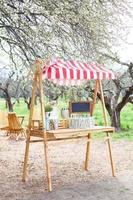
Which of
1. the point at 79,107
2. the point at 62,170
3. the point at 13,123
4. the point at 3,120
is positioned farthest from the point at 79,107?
the point at 3,120

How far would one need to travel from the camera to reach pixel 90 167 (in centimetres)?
998

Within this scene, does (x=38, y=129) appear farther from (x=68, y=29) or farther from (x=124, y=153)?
(x=124, y=153)

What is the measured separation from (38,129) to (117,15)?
342 centimetres

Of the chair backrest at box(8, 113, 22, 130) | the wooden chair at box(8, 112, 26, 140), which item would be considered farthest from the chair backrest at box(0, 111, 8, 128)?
the chair backrest at box(8, 113, 22, 130)

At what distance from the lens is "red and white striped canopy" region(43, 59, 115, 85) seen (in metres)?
7.82

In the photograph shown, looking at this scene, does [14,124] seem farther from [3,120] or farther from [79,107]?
[79,107]

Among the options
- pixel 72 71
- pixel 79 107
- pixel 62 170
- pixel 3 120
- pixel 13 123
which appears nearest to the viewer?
pixel 72 71

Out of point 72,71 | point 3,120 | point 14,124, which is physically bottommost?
point 14,124

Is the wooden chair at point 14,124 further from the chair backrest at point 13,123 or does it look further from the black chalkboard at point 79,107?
the black chalkboard at point 79,107

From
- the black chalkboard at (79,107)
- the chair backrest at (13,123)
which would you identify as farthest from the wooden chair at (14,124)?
the black chalkboard at (79,107)

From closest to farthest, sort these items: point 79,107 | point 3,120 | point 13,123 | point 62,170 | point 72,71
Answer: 1. point 72,71
2. point 79,107
3. point 62,170
4. point 13,123
5. point 3,120

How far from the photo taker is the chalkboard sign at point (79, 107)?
895 cm

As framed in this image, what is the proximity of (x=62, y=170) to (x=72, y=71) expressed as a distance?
266 centimetres

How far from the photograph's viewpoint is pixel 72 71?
7.98 meters
